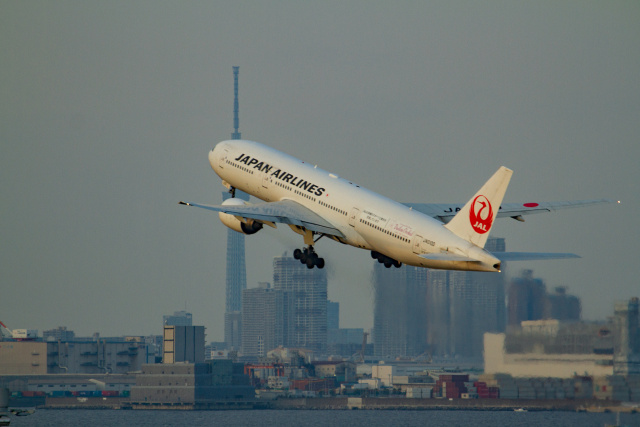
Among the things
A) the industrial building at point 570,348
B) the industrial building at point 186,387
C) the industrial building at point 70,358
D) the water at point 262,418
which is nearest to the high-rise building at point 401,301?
the industrial building at point 570,348

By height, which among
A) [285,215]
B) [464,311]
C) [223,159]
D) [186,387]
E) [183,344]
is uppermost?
[223,159]

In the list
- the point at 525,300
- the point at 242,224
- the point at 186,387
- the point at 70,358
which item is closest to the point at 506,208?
the point at 525,300

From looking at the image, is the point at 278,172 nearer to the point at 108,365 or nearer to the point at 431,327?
the point at 431,327

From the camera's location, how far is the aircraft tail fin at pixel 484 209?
203 ft

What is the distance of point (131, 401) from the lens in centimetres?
17025

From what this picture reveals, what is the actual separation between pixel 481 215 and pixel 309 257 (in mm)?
12891

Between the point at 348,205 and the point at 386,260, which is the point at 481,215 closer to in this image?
the point at 348,205

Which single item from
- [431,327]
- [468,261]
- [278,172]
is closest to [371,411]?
[431,327]

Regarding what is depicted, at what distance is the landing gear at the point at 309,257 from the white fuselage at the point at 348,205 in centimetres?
220

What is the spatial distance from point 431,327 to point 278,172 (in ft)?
52.9

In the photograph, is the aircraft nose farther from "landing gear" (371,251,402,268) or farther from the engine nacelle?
"landing gear" (371,251,402,268)

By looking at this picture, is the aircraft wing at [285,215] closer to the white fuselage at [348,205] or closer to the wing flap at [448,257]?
the white fuselage at [348,205]

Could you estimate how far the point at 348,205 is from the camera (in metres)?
69.3

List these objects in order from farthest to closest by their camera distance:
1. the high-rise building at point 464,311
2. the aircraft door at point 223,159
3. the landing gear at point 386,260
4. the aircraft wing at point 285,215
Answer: the aircraft door at point 223,159 → the high-rise building at point 464,311 → the landing gear at point 386,260 → the aircraft wing at point 285,215
